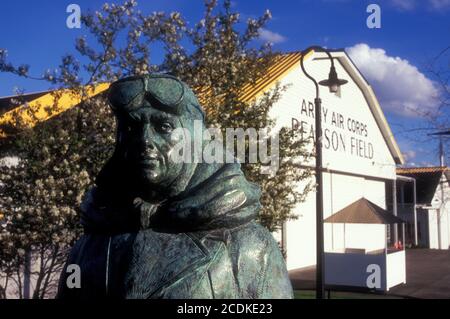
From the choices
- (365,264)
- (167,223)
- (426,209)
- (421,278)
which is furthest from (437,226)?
(167,223)

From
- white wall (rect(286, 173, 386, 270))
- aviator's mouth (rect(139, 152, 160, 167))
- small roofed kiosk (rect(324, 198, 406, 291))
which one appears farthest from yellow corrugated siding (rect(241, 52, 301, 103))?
aviator's mouth (rect(139, 152, 160, 167))

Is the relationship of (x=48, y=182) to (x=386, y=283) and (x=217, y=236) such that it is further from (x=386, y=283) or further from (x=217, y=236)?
(x=386, y=283)

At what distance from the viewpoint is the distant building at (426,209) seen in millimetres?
32156

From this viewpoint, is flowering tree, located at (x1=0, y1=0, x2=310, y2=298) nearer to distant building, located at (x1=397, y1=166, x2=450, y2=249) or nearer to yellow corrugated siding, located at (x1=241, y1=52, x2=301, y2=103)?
yellow corrugated siding, located at (x1=241, y1=52, x2=301, y2=103)

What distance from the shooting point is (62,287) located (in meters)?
2.49

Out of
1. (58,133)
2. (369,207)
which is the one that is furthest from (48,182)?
(369,207)

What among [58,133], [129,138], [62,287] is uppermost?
[58,133]

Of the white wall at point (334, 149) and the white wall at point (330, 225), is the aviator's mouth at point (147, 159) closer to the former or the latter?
the white wall at point (334, 149)

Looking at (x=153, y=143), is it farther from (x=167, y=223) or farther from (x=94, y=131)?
(x=94, y=131)

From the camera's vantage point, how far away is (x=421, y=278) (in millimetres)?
17500

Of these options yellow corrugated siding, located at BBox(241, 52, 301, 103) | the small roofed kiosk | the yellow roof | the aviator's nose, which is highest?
yellow corrugated siding, located at BBox(241, 52, 301, 103)

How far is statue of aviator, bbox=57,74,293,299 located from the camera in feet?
7.11
